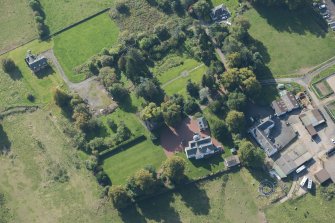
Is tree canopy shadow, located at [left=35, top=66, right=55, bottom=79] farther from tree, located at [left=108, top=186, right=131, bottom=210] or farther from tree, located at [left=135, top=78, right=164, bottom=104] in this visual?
tree, located at [left=108, top=186, right=131, bottom=210]

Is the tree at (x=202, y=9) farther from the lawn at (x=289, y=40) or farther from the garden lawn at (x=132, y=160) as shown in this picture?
the garden lawn at (x=132, y=160)

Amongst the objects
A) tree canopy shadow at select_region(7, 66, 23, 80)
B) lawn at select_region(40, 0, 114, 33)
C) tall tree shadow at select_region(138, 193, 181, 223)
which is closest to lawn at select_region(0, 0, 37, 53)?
lawn at select_region(40, 0, 114, 33)

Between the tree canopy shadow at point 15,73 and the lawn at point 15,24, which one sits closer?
the tree canopy shadow at point 15,73

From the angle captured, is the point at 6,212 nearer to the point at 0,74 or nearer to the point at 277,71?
the point at 0,74

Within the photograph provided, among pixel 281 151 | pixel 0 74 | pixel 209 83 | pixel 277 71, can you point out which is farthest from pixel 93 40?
pixel 281 151

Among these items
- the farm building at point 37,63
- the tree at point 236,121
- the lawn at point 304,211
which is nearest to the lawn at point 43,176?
the farm building at point 37,63

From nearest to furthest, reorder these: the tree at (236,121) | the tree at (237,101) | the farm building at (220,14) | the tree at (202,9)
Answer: the tree at (236,121), the tree at (237,101), the tree at (202,9), the farm building at (220,14)
